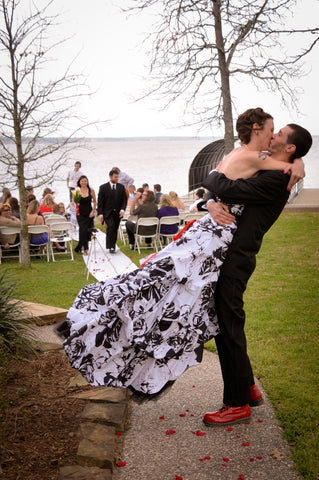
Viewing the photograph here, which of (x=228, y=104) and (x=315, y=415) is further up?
(x=228, y=104)

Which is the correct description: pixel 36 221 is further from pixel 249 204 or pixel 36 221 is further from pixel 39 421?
pixel 249 204

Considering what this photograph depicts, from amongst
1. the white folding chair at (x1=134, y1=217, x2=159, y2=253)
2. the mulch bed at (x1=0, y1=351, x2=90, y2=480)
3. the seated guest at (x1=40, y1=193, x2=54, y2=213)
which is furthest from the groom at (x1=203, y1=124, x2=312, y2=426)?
the seated guest at (x1=40, y1=193, x2=54, y2=213)

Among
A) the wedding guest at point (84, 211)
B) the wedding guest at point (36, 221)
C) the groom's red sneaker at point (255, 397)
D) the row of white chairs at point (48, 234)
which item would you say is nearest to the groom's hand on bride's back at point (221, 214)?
the groom's red sneaker at point (255, 397)

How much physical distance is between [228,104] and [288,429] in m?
10.3

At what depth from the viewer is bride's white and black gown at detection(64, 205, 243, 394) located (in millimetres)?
3766

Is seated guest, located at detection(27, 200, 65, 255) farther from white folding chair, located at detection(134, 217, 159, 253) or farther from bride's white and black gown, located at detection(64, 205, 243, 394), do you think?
bride's white and black gown, located at detection(64, 205, 243, 394)

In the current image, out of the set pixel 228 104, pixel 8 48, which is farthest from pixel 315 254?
pixel 8 48

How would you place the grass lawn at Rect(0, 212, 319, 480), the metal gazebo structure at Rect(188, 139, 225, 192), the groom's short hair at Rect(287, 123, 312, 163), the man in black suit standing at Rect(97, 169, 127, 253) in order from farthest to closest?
the metal gazebo structure at Rect(188, 139, 225, 192), the man in black suit standing at Rect(97, 169, 127, 253), the grass lawn at Rect(0, 212, 319, 480), the groom's short hair at Rect(287, 123, 312, 163)

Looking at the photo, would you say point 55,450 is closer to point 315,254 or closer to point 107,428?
point 107,428

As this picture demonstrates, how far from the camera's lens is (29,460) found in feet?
11.1

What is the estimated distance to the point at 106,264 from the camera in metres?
12.2

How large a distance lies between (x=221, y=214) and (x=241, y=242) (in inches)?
10.4

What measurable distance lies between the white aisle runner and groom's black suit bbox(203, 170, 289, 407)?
6.71 metres

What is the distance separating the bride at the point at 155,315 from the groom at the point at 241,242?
9 cm
